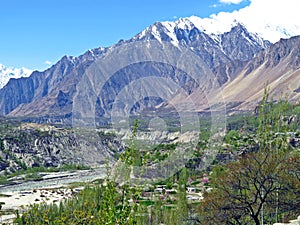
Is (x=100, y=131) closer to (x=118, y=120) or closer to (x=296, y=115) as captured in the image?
(x=296, y=115)

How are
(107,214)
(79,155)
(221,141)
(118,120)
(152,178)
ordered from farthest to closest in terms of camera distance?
(79,155) < (221,141) < (152,178) < (118,120) < (107,214)

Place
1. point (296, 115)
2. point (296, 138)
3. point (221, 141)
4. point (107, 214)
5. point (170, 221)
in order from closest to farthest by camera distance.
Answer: point (107, 214) → point (170, 221) → point (296, 138) → point (221, 141) → point (296, 115)

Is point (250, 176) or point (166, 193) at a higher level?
point (250, 176)

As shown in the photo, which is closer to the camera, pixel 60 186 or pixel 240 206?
pixel 240 206

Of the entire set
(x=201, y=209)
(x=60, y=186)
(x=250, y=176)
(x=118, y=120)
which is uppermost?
(x=118, y=120)

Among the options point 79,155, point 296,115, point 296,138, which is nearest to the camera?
point 296,138

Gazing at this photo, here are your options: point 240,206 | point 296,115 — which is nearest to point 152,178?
point 240,206

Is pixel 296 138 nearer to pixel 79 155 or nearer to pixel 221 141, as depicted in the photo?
pixel 221 141

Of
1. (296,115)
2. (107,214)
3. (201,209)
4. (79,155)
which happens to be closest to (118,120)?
(201,209)

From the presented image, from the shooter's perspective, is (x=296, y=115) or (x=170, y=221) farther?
(x=296, y=115)
